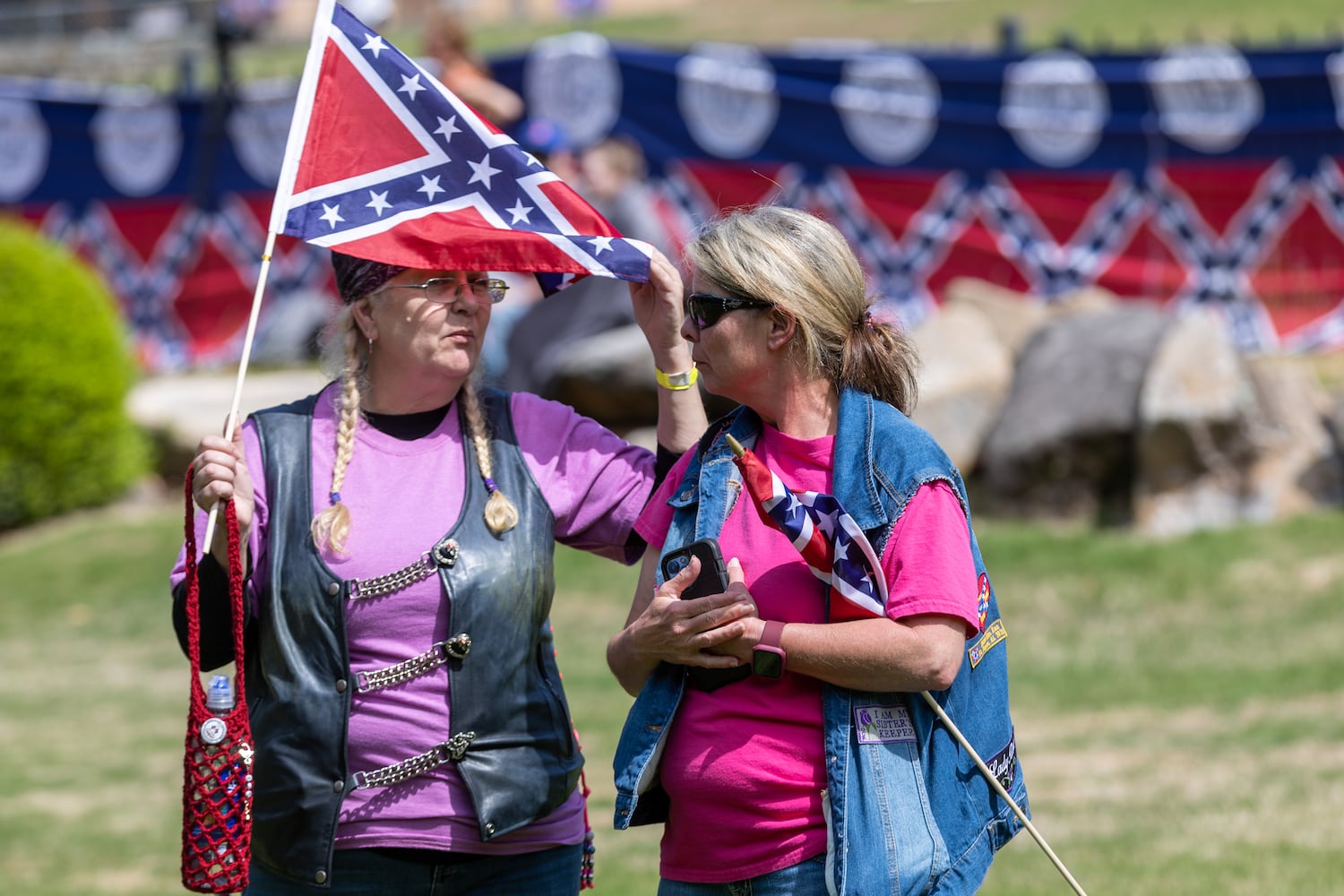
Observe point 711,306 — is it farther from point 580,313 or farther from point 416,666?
point 580,313

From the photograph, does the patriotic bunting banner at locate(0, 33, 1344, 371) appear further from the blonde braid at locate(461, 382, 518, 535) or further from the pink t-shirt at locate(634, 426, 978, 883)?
the pink t-shirt at locate(634, 426, 978, 883)

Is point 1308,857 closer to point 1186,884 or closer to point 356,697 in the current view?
point 1186,884

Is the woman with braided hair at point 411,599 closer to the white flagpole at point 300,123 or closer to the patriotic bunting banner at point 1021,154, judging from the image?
the white flagpole at point 300,123

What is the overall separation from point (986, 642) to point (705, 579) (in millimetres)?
536

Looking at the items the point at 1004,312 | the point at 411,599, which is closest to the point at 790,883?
the point at 411,599

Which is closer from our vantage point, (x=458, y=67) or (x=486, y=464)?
(x=486, y=464)

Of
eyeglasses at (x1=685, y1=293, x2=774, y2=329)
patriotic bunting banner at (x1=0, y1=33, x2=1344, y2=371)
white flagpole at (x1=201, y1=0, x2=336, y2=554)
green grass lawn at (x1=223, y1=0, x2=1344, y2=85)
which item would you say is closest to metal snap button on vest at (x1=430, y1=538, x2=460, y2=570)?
white flagpole at (x1=201, y1=0, x2=336, y2=554)

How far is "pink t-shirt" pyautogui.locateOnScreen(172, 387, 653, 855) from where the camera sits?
315 cm

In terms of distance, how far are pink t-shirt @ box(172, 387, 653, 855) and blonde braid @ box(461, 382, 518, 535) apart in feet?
0.13

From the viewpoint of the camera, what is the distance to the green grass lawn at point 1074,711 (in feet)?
19.6

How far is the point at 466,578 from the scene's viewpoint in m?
3.19

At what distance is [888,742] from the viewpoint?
2.84 metres

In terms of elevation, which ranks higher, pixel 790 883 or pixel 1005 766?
pixel 1005 766

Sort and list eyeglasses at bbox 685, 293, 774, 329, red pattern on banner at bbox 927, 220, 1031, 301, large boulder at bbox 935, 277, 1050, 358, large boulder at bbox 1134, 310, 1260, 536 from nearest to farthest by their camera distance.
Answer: eyeglasses at bbox 685, 293, 774, 329 → large boulder at bbox 1134, 310, 1260, 536 → large boulder at bbox 935, 277, 1050, 358 → red pattern on banner at bbox 927, 220, 1031, 301
